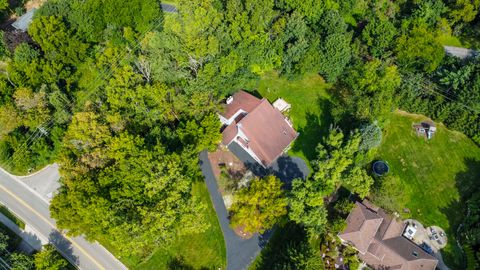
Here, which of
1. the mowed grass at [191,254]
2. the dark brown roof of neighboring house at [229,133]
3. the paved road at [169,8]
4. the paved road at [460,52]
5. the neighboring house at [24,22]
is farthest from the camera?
the paved road at [169,8]

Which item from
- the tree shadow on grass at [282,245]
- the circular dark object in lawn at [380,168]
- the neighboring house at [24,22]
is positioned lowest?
the circular dark object in lawn at [380,168]

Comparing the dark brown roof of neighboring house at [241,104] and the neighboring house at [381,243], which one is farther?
the dark brown roof of neighboring house at [241,104]

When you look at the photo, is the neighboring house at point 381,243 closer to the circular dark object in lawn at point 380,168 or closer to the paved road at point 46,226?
the circular dark object in lawn at point 380,168

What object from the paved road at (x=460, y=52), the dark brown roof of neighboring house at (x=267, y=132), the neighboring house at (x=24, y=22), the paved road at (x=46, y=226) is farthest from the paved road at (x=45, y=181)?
the paved road at (x=460, y=52)

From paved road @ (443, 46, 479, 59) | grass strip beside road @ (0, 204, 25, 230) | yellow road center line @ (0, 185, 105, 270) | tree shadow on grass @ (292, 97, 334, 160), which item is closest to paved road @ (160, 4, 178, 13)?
tree shadow on grass @ (292, 97, 334, 160)

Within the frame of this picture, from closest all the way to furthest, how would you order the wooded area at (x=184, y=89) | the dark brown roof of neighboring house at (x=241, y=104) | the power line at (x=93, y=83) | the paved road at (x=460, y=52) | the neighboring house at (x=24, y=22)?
the wooded area at (x=184, y=89) < the power line at (x=93, y=83) < the dark brown roof of neighboring house at (x=241, y=104) < the paved road at (x=460, y=52) < the neighboring house at (x=24, y=22)

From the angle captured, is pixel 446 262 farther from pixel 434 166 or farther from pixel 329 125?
pixel 329 125

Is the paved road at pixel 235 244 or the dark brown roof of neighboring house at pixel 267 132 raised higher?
the dark brown roof of neighboring house at pixel 267 132
